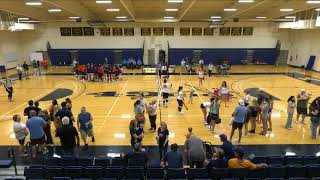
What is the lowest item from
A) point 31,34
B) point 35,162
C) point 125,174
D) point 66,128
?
point 35,162

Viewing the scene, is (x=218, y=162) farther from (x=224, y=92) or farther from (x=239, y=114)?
(x=224, y=92)

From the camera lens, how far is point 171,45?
34.3 m

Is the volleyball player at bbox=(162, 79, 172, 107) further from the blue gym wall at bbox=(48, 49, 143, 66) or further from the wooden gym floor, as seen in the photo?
the blue gym wall at bbox=(48, 49, 143, 66)

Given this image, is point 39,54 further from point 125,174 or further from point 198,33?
point 125,174

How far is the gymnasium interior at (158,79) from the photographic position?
7.36 meters

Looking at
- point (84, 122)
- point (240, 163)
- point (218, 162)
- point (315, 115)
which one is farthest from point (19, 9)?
point (315, 115)

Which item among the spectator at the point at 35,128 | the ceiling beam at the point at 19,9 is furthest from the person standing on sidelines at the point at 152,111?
the ceiling beam at the point at 19,9

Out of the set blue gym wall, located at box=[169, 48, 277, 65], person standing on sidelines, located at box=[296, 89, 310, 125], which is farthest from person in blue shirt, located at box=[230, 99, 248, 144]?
blue gym wall, located at box=[169, 48, 277, 65]

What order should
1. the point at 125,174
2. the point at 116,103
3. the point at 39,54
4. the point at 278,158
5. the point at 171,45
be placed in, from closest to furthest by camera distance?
the point at 125,174
the point at 278,158
the point at 116,103
the point at 39,54
the point at 171,45

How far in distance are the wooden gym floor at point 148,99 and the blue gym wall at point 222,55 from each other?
6.45 metres

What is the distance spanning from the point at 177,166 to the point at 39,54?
30.1 m

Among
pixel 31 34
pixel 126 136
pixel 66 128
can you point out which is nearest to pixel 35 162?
pixel 66 128

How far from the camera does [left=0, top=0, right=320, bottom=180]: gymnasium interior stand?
24.2 feet

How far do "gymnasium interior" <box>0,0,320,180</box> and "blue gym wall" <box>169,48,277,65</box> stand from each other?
13 cm
